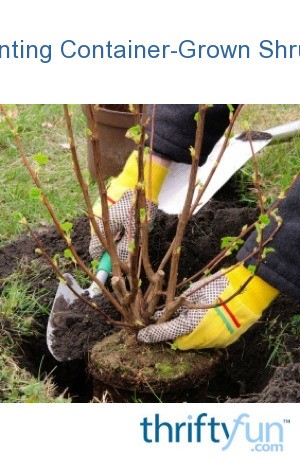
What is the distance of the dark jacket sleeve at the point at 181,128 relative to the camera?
2516mm

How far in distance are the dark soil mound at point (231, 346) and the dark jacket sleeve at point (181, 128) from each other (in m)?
0.36

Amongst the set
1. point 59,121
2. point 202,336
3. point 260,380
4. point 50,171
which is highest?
point 59,121

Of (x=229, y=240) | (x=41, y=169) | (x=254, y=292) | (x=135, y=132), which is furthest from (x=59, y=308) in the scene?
(x=41, y=169)

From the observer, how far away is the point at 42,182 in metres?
3.54

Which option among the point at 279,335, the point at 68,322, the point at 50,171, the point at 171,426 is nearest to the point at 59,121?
the point at 50,171

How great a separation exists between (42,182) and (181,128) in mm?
1156

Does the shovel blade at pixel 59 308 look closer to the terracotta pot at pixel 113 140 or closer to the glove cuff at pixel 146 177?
the glove cuff at pixel 146 177

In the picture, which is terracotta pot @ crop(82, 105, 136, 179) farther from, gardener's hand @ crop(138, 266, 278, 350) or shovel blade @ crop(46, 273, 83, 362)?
gardener's hand @ crop(138, 266, 278, 350)

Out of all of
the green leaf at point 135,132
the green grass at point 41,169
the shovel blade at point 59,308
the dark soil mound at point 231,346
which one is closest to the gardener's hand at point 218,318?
the dark soil mound at point 231,346

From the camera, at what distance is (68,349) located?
2.56m

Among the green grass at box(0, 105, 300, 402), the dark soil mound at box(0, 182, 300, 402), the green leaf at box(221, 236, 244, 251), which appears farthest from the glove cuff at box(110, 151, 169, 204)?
the green leaf at box(221, 236, 244, 251)

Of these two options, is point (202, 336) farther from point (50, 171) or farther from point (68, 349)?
point (50, 171)
